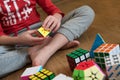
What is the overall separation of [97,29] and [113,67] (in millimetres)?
604

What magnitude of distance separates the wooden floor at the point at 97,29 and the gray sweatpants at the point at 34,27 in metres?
0.04

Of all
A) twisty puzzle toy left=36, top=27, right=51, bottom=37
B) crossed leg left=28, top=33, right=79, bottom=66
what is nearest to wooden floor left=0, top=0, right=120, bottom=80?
crossed leg left=28, top=33, right=79, bottom=66

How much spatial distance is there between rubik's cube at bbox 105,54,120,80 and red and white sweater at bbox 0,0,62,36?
1.77ft

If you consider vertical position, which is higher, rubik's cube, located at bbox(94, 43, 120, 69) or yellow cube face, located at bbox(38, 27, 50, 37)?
yellow cube face, located at bbox(38, 27, 50, 37)

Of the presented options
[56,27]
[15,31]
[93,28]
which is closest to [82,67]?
[56,27]

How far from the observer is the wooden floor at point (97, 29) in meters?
1.05

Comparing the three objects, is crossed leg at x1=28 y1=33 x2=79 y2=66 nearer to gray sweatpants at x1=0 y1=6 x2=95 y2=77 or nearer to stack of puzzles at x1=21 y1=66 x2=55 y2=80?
gray sweatpants at x1=0 y1=6 x2=95 y2=77

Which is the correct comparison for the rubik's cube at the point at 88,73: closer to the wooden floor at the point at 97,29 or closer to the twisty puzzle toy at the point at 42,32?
the wooden floor at the point at 97,29

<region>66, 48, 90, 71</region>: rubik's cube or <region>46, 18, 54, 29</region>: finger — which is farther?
<region>46, 18, 54, 29</region>: finger

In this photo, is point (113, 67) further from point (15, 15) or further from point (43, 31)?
point (15, 15)

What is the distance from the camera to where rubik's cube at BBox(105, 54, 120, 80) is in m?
0.76

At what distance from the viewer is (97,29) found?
4.42 feet

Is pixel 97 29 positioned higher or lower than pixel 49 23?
lower

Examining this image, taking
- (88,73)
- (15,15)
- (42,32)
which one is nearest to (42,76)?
(88,73)
